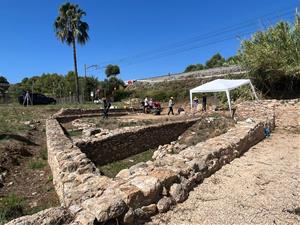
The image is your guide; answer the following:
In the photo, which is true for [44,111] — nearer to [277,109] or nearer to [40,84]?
[277,109]

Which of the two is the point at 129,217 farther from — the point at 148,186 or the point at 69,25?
the point at 69,25

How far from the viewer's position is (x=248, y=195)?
18.0ft

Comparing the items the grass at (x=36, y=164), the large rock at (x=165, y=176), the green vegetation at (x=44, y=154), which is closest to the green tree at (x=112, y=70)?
the green vegetation at (x=44, y=154)

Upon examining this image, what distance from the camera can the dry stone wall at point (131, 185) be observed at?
12.5ft

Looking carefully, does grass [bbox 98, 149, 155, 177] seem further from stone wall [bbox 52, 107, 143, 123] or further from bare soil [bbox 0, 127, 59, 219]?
stone wall [bbox 52, 107, 143, 123]

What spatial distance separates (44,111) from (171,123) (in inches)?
444

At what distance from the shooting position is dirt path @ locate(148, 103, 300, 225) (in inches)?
179

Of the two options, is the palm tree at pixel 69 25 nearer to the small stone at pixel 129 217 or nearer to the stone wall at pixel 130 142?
the stone wall at pixel 130 142

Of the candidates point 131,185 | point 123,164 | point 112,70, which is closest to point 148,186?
point 131,185

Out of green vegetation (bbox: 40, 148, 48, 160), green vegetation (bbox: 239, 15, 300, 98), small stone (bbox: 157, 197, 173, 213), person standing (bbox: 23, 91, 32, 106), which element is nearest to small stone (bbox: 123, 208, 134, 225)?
small stone (bbox: 157, 197, 173, 213)

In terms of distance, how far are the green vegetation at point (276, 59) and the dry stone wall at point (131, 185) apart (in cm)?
1150

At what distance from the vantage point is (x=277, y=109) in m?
15.2

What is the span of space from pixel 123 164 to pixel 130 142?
6.27 feet

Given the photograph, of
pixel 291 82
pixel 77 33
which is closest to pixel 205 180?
pixel 291 82
